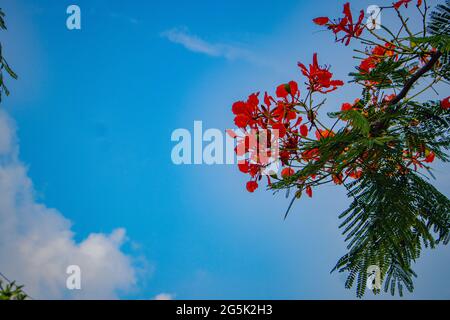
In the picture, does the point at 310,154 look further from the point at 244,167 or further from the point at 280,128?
the point at 244,167

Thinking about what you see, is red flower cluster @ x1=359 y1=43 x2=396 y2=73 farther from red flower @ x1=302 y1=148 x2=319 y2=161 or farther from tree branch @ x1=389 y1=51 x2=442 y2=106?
red flower @ x1=302 y1=148 x2=319 y2=161

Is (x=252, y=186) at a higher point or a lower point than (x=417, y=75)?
lower

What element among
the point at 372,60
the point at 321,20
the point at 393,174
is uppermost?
the point at 321,20

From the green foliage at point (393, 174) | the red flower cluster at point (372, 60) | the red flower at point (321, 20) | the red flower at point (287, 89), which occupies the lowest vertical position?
the green foliage at point (393, 174)

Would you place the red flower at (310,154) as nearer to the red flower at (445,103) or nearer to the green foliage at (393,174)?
the green foliage at (393,174)

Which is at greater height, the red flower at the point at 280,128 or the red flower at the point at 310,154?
the red flower at the point at 280,128

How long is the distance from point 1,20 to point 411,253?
2.24 metres

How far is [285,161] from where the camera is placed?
145cm

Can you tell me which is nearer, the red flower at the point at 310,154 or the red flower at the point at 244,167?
the red flower at the point at 310,154

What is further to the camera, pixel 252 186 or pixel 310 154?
pixel 252 186

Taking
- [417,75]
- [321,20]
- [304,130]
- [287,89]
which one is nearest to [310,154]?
[304,130]

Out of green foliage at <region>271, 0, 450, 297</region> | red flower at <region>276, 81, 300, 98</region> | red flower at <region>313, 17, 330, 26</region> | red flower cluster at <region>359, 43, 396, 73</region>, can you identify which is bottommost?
green foliage at <region>271, 0, 450, 297</region>
